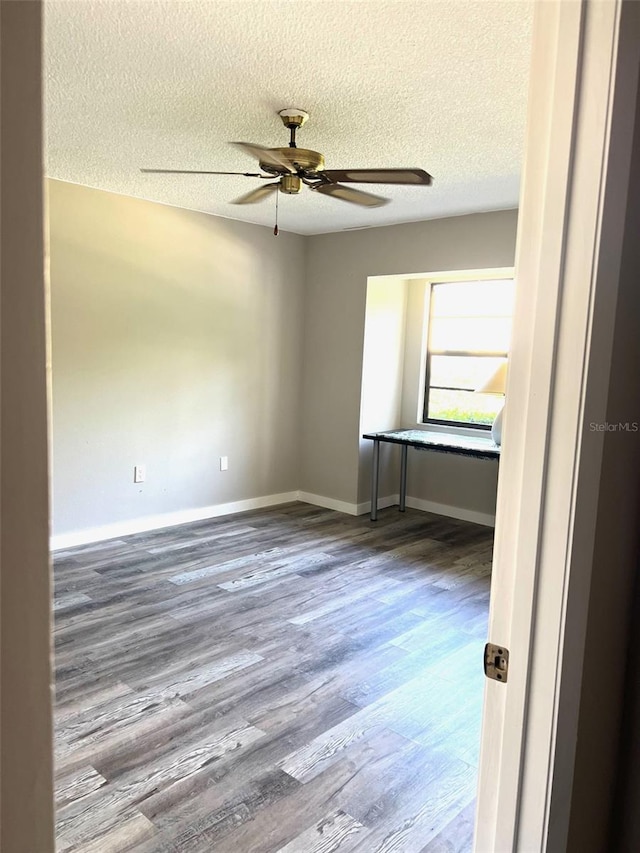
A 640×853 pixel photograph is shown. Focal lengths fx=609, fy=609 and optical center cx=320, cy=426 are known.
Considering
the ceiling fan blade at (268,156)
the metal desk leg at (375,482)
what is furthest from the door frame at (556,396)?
the metal desk leg at (375,482)

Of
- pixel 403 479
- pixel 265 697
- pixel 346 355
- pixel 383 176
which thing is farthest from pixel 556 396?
pixel 403 479

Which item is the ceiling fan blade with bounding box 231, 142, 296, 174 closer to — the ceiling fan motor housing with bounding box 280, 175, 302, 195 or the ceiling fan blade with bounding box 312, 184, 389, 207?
the ceiling fan motor housing with bounding box 280, 175, 302, 195

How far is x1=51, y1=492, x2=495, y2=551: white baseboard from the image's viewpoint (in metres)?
4.30

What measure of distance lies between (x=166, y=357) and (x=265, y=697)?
282cm

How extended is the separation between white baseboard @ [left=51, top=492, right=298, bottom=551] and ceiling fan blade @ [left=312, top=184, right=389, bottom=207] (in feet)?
9.32

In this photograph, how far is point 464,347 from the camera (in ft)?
17.5

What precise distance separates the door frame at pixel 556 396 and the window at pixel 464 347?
169 inches

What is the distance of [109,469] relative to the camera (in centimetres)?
436

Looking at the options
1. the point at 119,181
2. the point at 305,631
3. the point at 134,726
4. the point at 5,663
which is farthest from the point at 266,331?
the point at 5,663

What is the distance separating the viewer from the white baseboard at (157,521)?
424 centimetres

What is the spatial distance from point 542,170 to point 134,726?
230 centimetres

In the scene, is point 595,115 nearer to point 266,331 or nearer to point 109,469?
point 109,469

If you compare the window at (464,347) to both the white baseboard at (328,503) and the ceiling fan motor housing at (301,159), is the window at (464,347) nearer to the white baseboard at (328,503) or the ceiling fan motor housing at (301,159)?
the white baseboard at (328,503)

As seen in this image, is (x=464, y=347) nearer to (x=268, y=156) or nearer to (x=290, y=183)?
(x=290, y=183)
